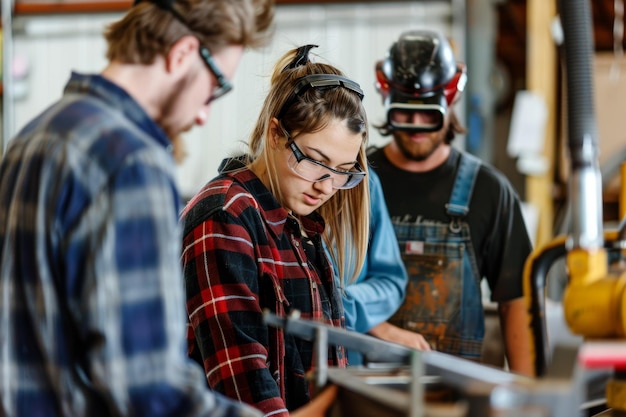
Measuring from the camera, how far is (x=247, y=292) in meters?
1.90

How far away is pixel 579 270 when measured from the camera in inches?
57.6

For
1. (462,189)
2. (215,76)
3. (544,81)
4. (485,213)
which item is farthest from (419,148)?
(544,81)

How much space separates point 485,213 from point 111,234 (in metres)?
1.99

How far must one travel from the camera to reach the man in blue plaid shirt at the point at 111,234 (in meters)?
1.22

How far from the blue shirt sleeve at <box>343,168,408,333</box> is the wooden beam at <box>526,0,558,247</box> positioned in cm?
378

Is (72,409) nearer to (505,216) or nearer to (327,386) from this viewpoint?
(327,386)

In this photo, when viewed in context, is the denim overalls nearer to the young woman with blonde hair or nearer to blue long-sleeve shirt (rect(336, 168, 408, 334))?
blue long-sleeve shirt (rect(336, 168, 408, 334))

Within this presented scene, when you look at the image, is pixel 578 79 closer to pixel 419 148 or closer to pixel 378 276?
pixel 378 276

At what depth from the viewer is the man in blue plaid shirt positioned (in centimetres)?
122

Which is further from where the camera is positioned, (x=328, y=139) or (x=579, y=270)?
(x=328, y=139)

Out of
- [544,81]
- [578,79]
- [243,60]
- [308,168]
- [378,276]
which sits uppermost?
[243,60]

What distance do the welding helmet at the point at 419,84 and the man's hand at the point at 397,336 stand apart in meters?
0.62

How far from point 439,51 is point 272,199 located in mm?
1153

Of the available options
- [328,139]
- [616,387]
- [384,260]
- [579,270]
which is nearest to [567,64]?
[579,270]
